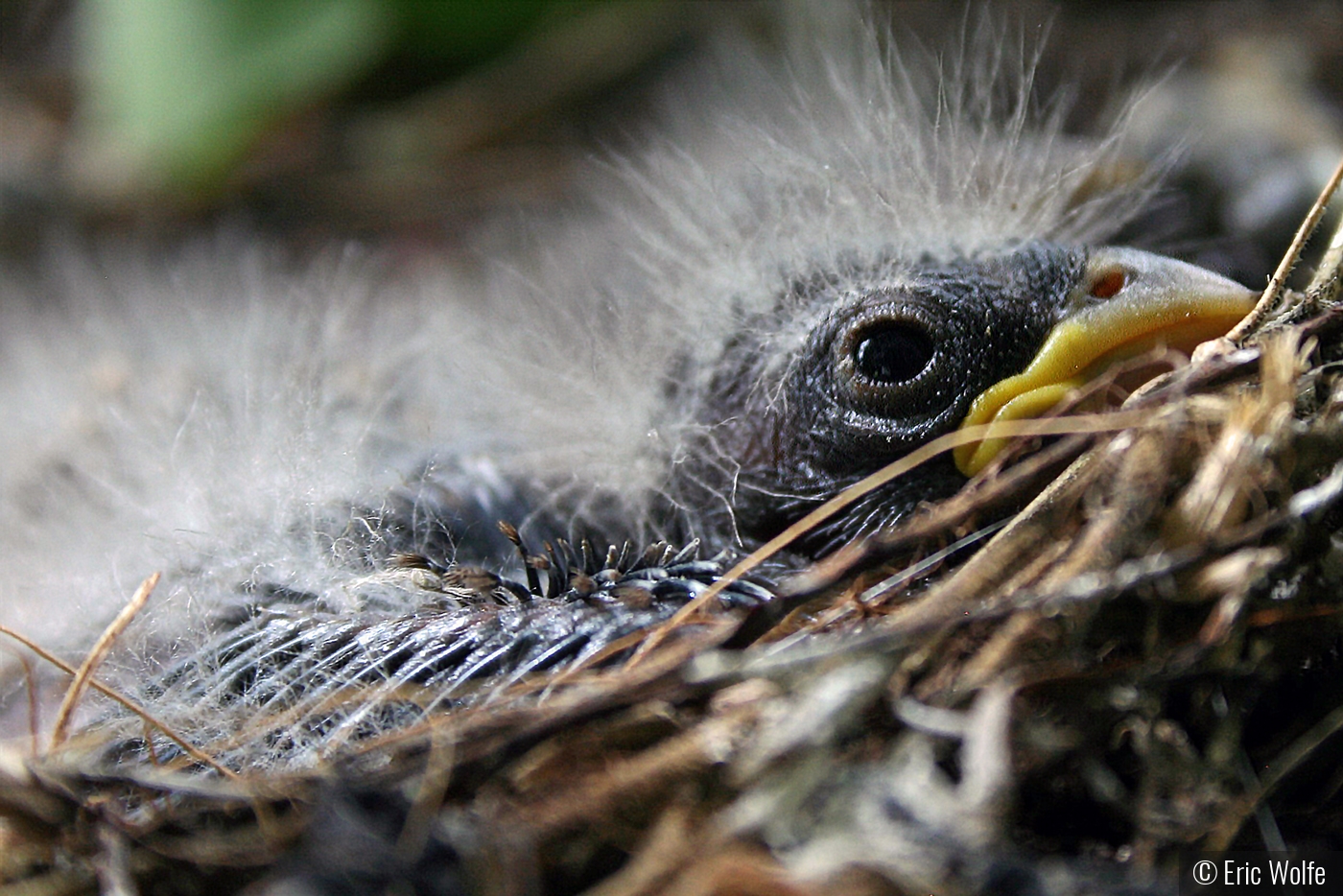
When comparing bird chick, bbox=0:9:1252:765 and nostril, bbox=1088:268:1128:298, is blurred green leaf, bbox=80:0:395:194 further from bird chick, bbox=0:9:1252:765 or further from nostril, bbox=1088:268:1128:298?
nostril, bbox=1088:268:1128:298

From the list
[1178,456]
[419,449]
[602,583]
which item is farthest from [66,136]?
[1178,456]

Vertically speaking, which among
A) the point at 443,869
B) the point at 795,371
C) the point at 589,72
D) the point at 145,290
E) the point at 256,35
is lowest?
the point at 443,869

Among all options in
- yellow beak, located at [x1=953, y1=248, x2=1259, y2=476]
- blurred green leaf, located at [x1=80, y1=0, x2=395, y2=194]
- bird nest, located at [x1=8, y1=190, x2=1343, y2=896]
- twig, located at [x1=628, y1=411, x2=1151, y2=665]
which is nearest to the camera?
bird nest, located at [x1=8, y1=190, x2=1343, y2=896]

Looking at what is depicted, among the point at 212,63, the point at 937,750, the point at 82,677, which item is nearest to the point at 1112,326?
the point at 937,750

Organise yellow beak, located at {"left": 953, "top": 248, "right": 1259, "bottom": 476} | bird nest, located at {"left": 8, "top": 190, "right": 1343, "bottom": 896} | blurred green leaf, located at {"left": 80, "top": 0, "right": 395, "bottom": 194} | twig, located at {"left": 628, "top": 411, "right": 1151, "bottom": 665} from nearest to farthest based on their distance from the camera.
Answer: bird nest, located at {"left": 8, "top": 190, "right": 1343, "bottom": 896} → twig, located at {"left": 628, "top": 411, "right": 1151, "bottom": 665} → yellow beak, located at {"left": 953, "top": 248, "right": 1259, "bottom": 476} → blurred green leaf, located at {"left": 80, "top": 0, "right": 395, "bottom": 194}

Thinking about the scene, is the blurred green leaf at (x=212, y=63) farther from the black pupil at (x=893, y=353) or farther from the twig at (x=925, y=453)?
the twig at (x=925, y=453)

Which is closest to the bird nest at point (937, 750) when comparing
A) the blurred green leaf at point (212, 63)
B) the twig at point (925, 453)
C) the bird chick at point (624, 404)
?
the twig at point (925, 453)

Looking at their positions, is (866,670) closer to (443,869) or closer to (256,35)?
(443,869)

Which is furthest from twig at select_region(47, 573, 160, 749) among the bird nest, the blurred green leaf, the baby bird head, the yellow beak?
the blurred green leaf

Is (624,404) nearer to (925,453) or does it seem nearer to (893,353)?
(893,353)
